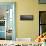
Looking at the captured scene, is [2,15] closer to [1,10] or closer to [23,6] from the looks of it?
[1,10]

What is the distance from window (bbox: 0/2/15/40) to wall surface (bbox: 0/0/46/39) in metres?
0.18

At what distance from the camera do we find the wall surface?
4469mm

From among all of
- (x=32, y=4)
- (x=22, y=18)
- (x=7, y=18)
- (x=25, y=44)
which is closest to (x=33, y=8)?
(x=32, y=4)

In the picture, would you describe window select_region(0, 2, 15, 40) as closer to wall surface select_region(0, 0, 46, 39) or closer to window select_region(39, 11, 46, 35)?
wall surface select_region(0, 0, 46, 39)

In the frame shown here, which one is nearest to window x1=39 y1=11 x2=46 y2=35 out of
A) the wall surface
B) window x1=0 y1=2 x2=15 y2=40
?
the wall surface

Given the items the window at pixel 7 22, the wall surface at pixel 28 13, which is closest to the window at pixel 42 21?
the wall surface at pixel 28 13

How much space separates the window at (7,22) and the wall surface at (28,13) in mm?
181

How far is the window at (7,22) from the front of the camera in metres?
4.59

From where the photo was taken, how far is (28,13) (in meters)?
4.52

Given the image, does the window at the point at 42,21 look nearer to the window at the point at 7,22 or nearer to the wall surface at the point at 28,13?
the wall surface at the point at 28,13

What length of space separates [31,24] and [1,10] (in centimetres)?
111

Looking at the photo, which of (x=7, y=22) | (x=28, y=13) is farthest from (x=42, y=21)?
(x=7, y=22)

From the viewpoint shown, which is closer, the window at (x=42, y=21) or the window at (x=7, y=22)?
the window at (x=42, y=21)

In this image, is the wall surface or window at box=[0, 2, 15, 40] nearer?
the wall surface
